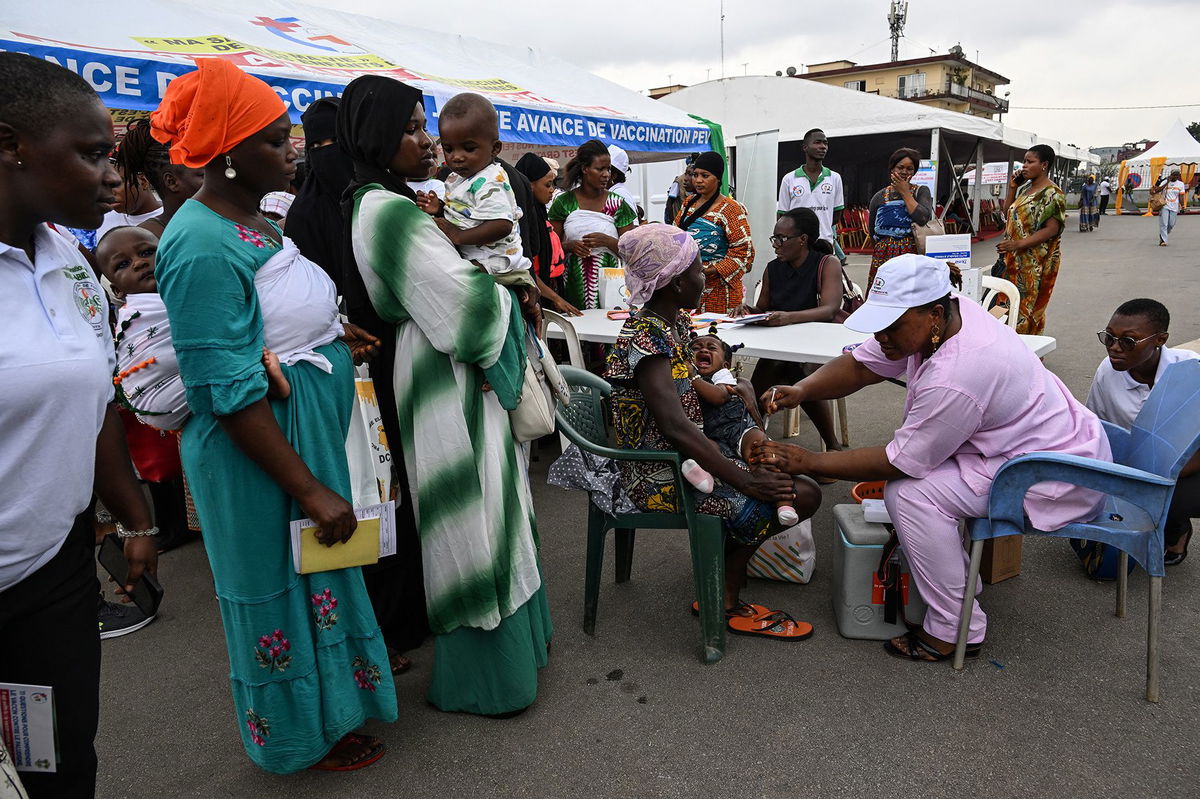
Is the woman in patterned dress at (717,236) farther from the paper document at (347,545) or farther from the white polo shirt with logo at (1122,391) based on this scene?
the paper document at (347,545)

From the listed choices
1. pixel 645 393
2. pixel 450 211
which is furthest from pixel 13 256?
pixel 645 393

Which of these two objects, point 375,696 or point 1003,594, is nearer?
point 375,696

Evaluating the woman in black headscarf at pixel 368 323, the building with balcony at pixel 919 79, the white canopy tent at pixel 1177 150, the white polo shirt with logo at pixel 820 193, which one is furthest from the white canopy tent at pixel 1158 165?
the woman in black headscarf at pixel 368 323

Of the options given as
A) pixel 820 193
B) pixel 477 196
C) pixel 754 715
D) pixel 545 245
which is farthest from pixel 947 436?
pixel 820 193

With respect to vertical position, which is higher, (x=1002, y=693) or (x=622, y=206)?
(x=622, y=206)

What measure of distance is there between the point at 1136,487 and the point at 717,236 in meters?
3.28

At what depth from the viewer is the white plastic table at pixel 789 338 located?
3.77 meters

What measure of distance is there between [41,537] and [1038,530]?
107 inches

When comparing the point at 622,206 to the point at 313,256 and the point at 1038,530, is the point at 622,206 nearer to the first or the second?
the point at 313,256

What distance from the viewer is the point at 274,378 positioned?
1831mm

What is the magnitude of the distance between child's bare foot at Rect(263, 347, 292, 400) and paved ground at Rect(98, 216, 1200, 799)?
120 centimetres

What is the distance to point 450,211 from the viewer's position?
8.93ft

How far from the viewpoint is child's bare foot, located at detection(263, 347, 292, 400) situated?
182cm

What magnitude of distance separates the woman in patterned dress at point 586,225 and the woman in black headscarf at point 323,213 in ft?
9.40
